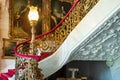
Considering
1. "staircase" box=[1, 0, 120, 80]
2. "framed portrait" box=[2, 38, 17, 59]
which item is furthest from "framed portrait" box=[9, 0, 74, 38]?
"staircase" box=[1, 0, 120, 80]

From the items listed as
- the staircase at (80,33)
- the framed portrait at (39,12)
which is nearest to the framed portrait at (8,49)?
the framed portrait at (39,12)

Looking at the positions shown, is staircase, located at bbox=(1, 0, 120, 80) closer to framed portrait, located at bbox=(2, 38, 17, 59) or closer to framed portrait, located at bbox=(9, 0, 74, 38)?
framed portrait, located at bbox=(2, 38, 17, 59)

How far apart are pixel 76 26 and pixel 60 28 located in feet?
3.13

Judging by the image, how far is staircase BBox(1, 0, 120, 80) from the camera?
4.44 metres

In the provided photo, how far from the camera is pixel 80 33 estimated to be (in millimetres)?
5371

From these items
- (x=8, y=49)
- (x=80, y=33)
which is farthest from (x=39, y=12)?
(x=80, y=33)

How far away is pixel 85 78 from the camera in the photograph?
7547mm

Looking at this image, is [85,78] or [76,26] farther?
[85,78]

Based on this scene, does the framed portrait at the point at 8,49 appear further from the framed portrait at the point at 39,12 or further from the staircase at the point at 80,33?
the staircase at the point at 80,33

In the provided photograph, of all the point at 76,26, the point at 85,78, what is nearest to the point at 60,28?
the point at 76,26

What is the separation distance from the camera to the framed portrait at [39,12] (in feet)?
31.7

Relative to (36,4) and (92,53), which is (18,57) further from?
(36,4)

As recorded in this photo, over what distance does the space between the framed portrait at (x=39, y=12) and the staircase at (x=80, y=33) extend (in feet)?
10.0

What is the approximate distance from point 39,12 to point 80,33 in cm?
515
